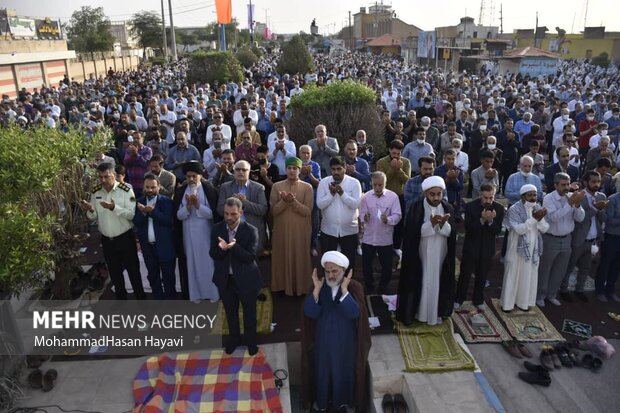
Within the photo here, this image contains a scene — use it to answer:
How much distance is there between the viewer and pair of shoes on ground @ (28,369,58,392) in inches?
173

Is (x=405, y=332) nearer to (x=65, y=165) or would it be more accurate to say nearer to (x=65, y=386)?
(x=65, y=386)

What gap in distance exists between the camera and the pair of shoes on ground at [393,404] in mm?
4168

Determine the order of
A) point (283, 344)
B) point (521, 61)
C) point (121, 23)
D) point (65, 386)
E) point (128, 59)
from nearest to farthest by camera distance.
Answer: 1. point (65, 386)
2. point (283, 344)
3. point (521, 61)
4. point (128, 59)
5. point (121, 23)

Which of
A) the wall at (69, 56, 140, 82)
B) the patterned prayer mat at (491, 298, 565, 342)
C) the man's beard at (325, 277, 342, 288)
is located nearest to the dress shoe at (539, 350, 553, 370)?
the patterned prayer mat at (491, 298, 565, 342)

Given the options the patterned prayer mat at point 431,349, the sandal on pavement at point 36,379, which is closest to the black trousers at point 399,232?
the patterned prayer mat at point 431,349

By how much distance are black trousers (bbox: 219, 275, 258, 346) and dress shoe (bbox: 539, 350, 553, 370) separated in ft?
9.30

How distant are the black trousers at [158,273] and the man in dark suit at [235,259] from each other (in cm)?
120

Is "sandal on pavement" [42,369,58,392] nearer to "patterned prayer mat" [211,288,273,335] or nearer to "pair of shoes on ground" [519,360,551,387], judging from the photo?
"patterned prayer mat" [211,288,273,335]

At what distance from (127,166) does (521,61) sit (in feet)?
82.3

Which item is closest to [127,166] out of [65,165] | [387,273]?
[65,165]

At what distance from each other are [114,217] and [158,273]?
82cm

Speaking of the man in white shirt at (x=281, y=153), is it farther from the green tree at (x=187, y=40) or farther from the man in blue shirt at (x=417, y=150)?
the green tree at (x=187, y=40)

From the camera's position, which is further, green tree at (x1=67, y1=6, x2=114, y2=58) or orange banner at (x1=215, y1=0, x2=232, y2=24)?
green tree at (x1=67, y1=6, x2=114, y2=58)

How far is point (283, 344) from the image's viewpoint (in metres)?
4.84
